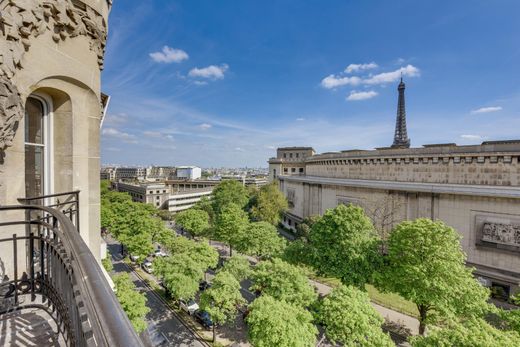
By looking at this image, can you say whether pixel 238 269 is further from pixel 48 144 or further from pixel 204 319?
pixel 48 144

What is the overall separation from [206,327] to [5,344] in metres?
16.5

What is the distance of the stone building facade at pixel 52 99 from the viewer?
4.04 meters

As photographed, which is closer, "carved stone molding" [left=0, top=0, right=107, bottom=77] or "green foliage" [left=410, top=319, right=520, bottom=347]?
"carved stone molding" [left=0, top=0, right=107, bottom=77]

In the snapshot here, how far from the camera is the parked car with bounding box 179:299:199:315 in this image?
18.6 metres

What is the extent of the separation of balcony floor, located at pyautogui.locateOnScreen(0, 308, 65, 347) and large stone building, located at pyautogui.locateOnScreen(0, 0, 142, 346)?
0.01 meters

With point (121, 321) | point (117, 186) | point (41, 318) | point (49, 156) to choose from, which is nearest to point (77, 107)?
point (49, 156)

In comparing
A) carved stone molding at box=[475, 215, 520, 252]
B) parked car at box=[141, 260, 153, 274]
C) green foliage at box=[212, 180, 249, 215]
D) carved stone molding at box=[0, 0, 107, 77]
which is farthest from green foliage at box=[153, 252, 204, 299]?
green foliage at box=[212, 180, 249, 215]

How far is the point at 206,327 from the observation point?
55.9ft

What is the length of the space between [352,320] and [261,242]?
1484cm

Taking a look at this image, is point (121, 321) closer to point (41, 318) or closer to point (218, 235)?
point (41, 318)

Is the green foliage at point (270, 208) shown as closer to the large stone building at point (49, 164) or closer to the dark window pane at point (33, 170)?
the large stone building at point (49, 164)

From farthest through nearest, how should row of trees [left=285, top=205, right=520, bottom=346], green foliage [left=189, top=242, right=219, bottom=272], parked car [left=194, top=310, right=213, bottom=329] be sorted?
green foliage [left=189, top=242, right=219, bottom=272] < parked car [left=194, top=310, right=213, bottom=329] < row of trees [left=285, top=205, right=520, bottom=346]

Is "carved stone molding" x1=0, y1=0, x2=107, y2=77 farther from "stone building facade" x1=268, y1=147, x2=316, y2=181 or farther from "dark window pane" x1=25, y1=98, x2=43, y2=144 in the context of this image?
"stone building facade" x1=268, y1=147, x2=316, y2=181

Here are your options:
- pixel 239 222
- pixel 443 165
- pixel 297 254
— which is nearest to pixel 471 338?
pixel 297 254
